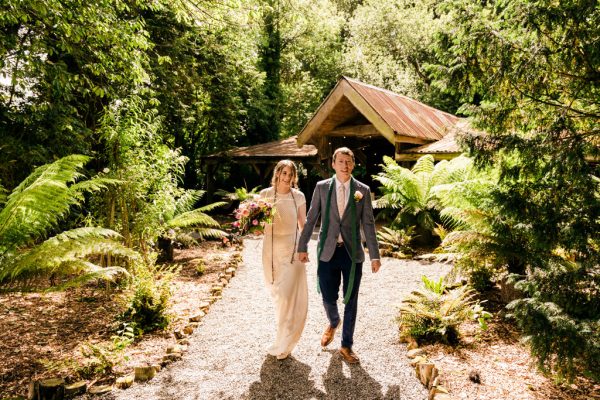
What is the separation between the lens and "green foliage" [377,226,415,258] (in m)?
8.36

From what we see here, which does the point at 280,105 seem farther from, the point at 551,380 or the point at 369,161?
the point at 551,380

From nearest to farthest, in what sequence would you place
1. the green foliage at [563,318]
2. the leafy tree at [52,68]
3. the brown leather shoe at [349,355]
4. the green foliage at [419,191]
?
the green foliage at [563,318] → the brown leather shoe at [349,355] → the leafy tree at [52,68] → the green foliage at [419,191]

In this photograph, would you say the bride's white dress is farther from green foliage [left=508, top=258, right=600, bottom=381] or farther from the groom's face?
green foliage [left=508, top=258, right=600, bottom=381]

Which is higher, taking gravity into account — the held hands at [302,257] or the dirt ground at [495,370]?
the held hands at [302,257]

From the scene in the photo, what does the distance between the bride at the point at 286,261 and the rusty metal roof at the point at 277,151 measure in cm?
1102

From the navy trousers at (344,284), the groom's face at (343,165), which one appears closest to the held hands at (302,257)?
the navy trousers at (344,284)

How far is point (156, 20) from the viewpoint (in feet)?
36.3

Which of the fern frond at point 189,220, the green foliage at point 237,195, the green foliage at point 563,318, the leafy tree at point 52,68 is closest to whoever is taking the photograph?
the green foliage at point 563,318

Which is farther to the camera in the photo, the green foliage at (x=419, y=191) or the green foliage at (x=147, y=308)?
the green foliage at (x=419, y=191)

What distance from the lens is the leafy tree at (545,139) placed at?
2.58m

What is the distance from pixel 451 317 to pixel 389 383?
108cm

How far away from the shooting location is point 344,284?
3.64 meters

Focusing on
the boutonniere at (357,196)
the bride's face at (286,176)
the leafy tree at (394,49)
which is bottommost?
the boutonniere at (357,196)

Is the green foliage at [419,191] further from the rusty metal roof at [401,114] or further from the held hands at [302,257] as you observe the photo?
the held hands at [302,257]
